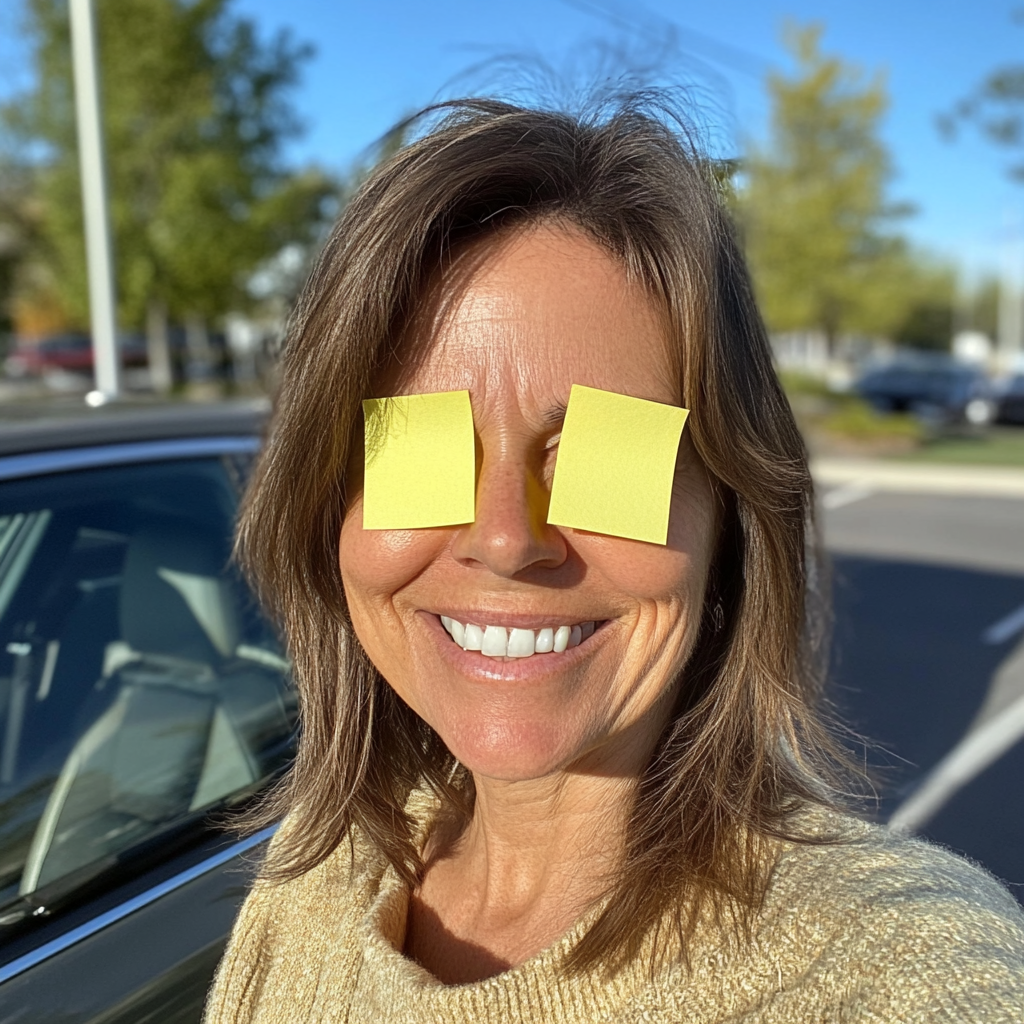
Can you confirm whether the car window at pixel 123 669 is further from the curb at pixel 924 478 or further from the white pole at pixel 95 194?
the curb at pixel 924 478

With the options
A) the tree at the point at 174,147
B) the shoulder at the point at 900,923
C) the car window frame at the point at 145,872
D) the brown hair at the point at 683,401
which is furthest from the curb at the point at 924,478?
the shoulder at the point at 900,923

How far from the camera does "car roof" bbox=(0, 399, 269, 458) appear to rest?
184 cm

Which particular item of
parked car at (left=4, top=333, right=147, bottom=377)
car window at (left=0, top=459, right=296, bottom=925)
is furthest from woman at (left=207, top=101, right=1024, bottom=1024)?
parked car at (left=4, top=333, right=147, bottom=377)

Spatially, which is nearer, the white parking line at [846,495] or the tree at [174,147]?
the white parking line at [846,495]

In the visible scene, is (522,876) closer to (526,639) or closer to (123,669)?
(526,639)

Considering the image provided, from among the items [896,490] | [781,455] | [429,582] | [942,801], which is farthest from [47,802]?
[896,490]

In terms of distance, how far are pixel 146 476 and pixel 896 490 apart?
1179 cm

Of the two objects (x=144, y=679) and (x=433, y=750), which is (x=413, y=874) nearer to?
(x=433, y=750)

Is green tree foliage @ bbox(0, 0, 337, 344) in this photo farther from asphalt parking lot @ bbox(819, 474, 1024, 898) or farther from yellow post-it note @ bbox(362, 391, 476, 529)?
yellow post-it note @ bbox(362, 391, 476, 529)

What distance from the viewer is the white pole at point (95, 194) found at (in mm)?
4176

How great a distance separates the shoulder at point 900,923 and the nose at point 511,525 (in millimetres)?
426

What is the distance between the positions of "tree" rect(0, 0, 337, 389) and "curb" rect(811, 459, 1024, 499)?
9.46 metres

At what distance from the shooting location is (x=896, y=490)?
40.5 feet

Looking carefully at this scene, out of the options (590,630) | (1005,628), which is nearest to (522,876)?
(590,630)
